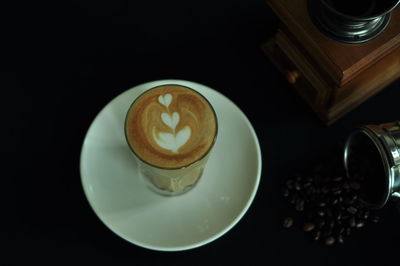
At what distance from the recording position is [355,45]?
3.44 ft

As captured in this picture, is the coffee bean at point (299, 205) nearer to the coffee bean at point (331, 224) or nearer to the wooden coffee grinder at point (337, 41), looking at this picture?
the coffee bean at point (331, 224)

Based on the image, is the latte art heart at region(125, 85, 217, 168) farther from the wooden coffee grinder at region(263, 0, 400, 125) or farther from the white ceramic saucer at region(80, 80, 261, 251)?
the wooden coffee grinder at region(263, 0, 400, 125)

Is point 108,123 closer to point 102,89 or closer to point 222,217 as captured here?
point 102,89

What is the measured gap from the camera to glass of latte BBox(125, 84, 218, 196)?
982mm

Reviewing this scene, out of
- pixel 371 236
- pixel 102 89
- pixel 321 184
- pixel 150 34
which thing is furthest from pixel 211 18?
pixel 371 236

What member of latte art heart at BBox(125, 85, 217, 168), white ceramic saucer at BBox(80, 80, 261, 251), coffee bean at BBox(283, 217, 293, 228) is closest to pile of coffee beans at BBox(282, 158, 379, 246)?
coffee bean at BBox(283, 217, 293, 228)

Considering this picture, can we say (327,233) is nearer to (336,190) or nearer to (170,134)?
(336,190)

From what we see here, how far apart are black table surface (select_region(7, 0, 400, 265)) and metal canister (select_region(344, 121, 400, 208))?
47 mm

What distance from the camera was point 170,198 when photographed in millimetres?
1071

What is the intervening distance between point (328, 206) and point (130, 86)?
0.42 m

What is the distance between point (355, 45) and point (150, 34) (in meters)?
0.41

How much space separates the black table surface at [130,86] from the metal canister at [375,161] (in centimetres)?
5

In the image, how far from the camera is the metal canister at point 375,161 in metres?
1.03

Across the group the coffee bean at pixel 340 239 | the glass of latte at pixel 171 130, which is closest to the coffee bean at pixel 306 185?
the coffee bean at pixel 340 239
